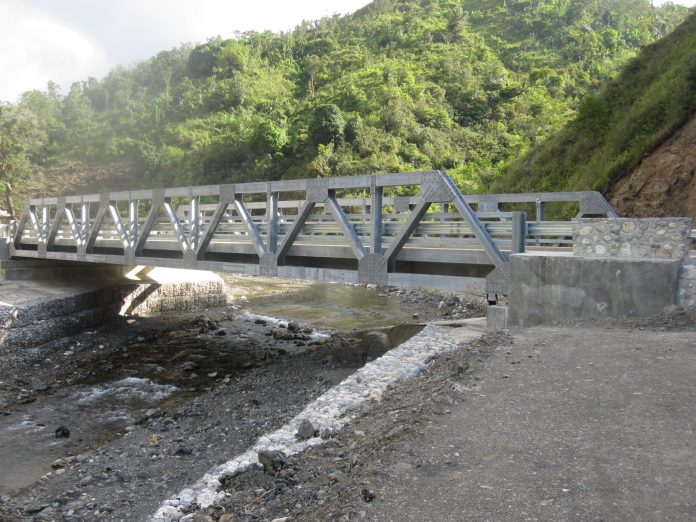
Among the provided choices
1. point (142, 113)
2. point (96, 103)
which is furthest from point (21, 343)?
point (96, 103)

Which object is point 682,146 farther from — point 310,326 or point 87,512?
point 87,512

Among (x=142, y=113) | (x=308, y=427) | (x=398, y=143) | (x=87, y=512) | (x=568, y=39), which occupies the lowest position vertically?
(x=87, y=512)

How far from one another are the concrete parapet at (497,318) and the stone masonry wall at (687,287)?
2.63m

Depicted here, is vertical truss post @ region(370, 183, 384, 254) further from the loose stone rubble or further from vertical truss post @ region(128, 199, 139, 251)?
vertical truss post @ region(128, 199, 139, 251)

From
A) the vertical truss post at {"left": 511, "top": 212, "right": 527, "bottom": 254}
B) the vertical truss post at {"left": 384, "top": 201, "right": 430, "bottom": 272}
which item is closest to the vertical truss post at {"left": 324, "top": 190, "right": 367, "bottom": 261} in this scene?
the vertical truss post at {"left": 384, "top": 201, "right": 430, "bottom": 272}

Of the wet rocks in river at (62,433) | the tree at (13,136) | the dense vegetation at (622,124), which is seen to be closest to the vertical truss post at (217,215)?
the wet rocks in river at (62,433)

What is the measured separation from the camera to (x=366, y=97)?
52219 mm

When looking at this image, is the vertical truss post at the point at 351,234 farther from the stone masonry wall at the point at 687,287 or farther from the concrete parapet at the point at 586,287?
the stone masonry wall at the point at 687,287

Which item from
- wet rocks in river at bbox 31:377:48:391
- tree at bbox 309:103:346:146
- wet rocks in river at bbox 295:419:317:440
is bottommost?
wet rocks in river at bbox 31:377:48:391

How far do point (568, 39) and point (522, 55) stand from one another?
6776 mm

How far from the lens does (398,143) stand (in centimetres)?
4562

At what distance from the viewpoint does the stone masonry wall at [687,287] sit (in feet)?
27.4

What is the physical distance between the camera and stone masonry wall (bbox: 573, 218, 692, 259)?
860 centimetres

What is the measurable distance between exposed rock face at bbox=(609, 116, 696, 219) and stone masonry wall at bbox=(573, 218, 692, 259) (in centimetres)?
1055
